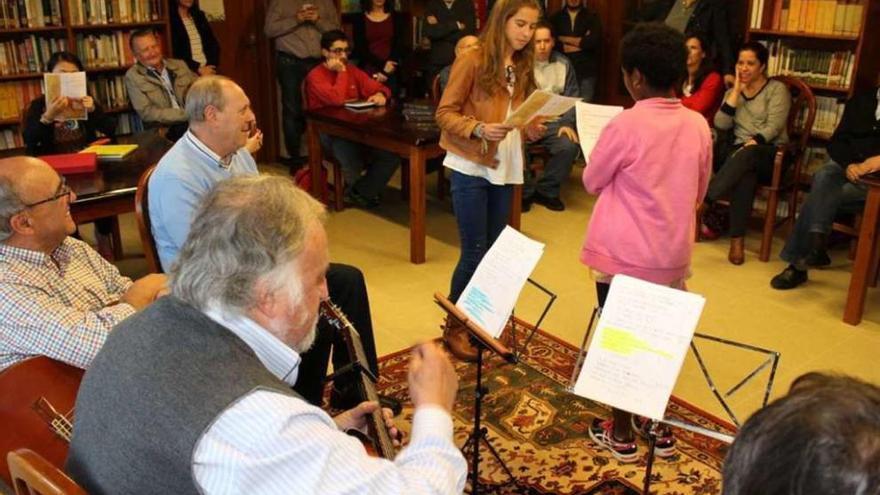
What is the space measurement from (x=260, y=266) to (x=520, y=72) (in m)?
1.93

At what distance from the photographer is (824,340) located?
3.30 metres

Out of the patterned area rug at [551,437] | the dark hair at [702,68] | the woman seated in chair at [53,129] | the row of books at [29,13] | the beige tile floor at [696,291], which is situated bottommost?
the patterned area rug at [551,437]

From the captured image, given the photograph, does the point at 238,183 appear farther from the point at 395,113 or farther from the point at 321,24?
the point at 321,24

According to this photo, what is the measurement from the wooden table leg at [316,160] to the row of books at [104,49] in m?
1.42

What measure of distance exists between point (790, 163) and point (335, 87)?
2683 mm

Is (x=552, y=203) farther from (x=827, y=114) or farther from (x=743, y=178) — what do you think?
(x=827, y=114)

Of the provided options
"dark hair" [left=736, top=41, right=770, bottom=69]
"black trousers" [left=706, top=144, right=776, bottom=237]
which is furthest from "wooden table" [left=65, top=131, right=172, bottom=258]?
"dark hair" [left=736, top=41, right=770, bottom=69]

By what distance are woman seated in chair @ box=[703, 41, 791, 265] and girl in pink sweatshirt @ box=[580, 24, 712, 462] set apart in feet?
6.32

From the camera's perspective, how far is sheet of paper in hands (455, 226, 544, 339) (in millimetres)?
1978

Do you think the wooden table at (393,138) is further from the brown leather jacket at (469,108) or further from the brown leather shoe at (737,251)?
the brown leather shoe at (737,251)

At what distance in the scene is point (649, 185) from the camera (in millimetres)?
2254

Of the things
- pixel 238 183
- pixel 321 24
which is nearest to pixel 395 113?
pixel 321 24

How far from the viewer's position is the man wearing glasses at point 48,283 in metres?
1.78

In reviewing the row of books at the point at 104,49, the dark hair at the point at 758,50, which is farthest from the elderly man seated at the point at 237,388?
the row of books at the point at 104,49
